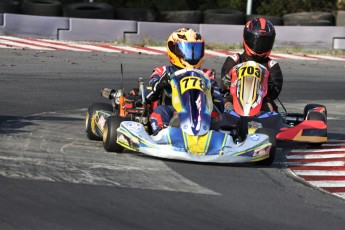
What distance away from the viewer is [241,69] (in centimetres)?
941

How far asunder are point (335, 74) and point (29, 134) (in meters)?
7.47

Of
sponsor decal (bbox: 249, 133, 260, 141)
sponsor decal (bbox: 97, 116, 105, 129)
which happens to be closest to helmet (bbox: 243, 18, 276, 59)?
sponsor decal (bbox: 97, 116, 105, 129)

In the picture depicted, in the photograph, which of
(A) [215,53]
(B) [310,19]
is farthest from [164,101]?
(B) [310,19]

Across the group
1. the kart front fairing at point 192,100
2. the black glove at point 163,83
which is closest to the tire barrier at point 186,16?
the black glove at point 163,83

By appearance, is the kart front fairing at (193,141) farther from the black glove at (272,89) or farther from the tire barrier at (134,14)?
the tire barrier at (134,14)

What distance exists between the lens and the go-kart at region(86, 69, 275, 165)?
7.70 m

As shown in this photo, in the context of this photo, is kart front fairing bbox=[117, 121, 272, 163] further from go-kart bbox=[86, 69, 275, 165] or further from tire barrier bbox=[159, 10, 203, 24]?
tire barrier bbox=[159, 10, 203, 24]

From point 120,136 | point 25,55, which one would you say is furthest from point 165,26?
point 120,136

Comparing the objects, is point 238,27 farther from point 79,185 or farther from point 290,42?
point 79,185

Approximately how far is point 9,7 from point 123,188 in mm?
10716

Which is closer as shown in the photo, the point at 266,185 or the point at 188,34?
the point at 266,185

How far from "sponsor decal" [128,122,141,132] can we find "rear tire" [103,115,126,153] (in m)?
0.15

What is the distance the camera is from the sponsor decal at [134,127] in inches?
310

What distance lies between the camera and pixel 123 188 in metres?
6.54
